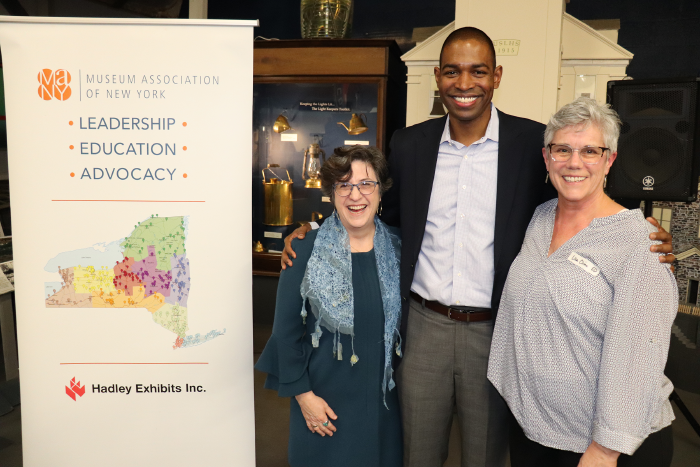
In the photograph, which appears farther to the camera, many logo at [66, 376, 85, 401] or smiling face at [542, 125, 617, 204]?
many logo at [66, 376, 85, 401]

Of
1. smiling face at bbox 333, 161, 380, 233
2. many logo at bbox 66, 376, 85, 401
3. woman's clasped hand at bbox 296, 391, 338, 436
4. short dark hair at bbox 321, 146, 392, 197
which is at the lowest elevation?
many logo at bbox 66, 376, 85, 401

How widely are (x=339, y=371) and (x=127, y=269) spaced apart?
3.06ft

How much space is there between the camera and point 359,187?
159 cm

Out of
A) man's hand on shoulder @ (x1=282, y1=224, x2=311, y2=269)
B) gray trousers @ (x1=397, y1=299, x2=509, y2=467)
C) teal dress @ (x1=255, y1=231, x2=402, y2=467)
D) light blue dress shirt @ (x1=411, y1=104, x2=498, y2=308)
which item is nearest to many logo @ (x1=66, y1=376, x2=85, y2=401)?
teal dress @ (x1=255, y1=231, x2=402, y2=467)

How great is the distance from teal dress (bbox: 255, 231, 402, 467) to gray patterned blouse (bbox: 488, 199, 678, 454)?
1.36ft

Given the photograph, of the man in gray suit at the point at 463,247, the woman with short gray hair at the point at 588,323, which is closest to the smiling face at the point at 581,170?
the woman with short gray hair at the point at 588,323

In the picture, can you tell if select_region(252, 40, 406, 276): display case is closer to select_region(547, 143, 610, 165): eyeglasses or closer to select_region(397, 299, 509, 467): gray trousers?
select_region(397, 299, 509, 467): gray trousers

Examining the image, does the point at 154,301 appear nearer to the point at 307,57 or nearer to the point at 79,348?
the point at 79,348

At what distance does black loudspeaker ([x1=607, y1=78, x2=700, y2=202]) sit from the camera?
1.97 metres

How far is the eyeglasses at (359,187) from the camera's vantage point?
1.60m

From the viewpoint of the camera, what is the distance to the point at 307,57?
3.40 m

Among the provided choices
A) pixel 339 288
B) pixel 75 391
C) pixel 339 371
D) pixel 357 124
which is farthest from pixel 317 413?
pixel 357 124

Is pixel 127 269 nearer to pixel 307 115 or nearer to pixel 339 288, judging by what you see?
pixel 339 288

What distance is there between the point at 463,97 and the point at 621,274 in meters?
0.78
